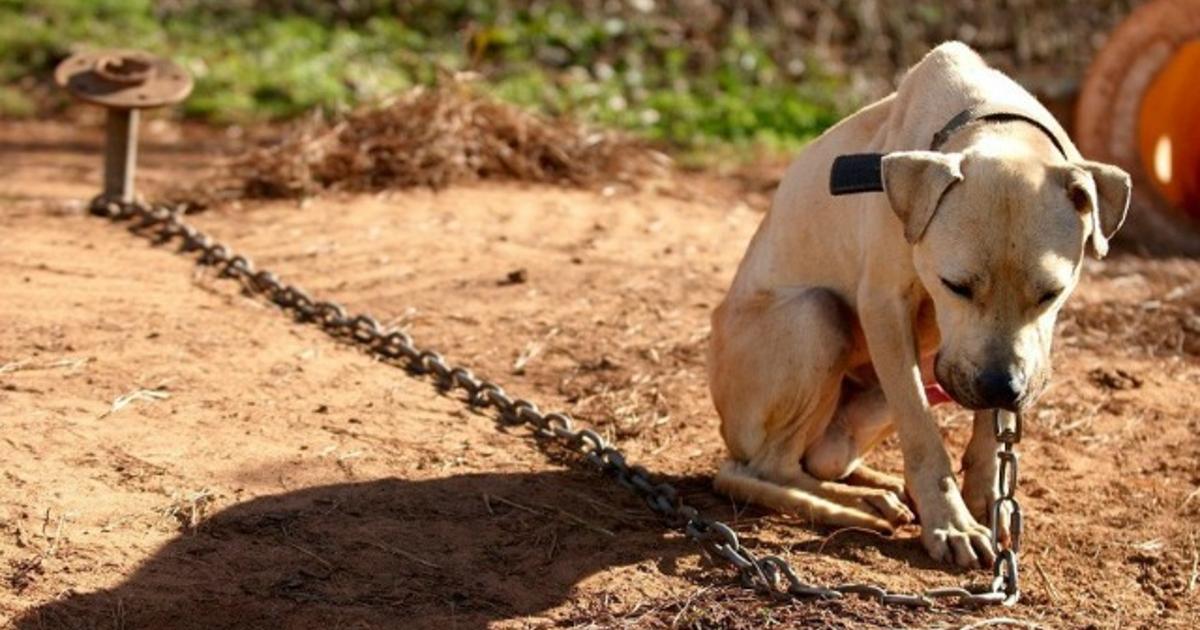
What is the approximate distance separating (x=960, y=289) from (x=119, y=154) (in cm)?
507

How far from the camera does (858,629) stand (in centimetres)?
483

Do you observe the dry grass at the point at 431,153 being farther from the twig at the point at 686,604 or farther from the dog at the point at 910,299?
the twig at the point at 686,604

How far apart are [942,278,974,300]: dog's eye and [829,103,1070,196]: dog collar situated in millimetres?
341

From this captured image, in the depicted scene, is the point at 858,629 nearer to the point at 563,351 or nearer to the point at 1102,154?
the point at 563,351

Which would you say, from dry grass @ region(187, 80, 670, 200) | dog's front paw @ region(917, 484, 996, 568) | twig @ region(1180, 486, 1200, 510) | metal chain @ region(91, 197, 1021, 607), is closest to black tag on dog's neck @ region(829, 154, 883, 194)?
metal chain @ region(91, 197, 1021, 607)

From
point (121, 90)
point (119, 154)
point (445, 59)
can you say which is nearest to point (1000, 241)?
point (121, 90)

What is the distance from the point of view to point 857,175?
520 centimetres

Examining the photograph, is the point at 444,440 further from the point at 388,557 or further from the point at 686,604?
the point at 686,604

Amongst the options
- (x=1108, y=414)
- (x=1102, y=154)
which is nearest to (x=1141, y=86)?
(x=1102, y=154)

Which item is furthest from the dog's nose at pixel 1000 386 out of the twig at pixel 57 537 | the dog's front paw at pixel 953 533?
the twig at pixel 57 537

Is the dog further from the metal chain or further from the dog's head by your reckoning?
the metal chain

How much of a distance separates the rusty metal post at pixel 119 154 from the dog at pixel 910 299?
3.88 metres

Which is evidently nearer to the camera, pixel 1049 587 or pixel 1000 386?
pixel 1000 386

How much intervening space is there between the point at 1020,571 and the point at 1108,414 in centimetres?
177
